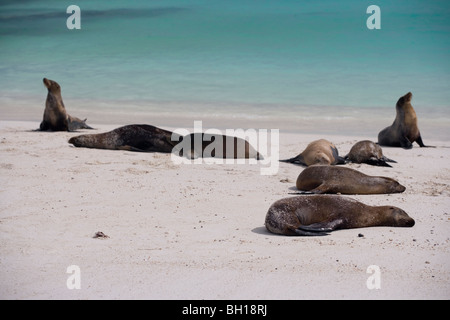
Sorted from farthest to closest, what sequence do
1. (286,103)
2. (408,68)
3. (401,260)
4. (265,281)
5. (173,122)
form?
(408,68)
(286,103)
(173,122)
(401,260)
(265,281)

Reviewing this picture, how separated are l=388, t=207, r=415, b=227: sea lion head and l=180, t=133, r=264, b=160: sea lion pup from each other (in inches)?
150

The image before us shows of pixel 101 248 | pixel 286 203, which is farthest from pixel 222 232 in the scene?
pixel 101 248

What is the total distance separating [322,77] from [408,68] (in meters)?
3.48


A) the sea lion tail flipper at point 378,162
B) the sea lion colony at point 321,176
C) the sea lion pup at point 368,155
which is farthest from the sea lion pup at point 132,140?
the sea lion tail flipper at point 378,162

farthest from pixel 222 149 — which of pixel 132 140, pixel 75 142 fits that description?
pixel 75 142

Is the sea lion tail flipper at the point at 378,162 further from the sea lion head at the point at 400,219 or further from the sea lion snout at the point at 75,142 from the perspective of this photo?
the sea lion snout at the point at 75,142

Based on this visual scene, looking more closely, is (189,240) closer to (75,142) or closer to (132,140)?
(132,140)

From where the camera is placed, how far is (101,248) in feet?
13.9

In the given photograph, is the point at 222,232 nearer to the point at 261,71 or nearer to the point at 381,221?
the point at 381,221

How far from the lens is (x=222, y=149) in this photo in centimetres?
888

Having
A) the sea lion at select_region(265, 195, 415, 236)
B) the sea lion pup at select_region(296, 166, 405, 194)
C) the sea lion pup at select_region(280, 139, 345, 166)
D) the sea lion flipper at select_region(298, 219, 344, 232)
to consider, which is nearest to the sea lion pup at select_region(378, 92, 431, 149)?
the sea lion pup at select_region(280, 139, 345, 166)

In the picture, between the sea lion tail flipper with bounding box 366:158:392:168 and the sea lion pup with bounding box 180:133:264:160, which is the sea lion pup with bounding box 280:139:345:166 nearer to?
the sea lion tail flipper with bounding box 366:158:392:168

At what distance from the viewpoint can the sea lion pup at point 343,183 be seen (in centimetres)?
637
